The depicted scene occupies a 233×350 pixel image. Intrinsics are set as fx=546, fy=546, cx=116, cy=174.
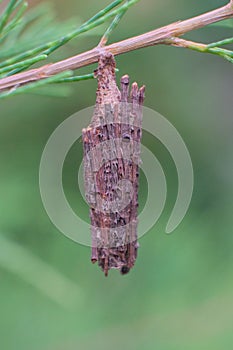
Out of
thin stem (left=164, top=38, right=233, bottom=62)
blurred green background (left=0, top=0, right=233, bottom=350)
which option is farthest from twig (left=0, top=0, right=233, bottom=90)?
blurred green background (left=0, top=0, right=233, bottom=350)

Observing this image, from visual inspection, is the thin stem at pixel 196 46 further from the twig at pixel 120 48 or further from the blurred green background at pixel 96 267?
the blurred green background at pixel 96 267

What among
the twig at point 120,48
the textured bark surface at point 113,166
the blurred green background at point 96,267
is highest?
the blurred green background at point 96,267

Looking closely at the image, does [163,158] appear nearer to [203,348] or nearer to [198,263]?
[198,263]

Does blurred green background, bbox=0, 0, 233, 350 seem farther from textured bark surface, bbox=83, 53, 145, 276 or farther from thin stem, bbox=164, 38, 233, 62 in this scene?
thin stem, bbox=164, 38, 233, 62

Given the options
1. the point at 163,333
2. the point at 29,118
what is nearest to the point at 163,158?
the point at 29,118

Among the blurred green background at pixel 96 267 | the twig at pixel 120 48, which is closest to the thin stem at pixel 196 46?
the twig at pixel 120 48

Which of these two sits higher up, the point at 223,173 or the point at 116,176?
the point at 223,173
